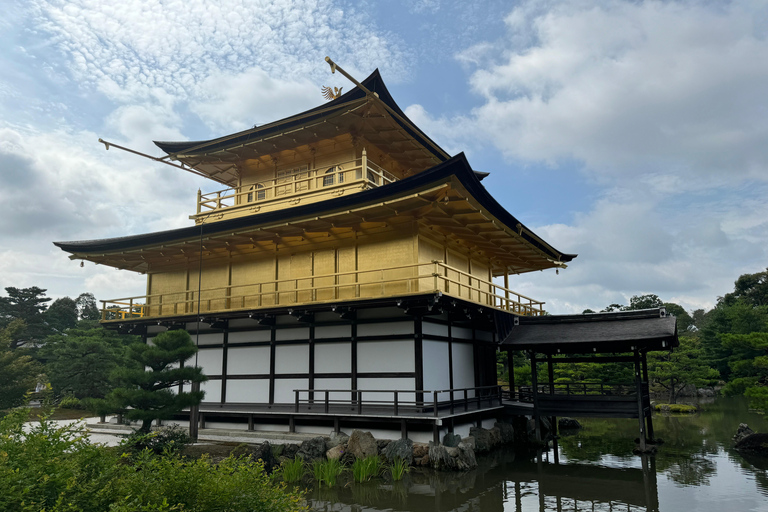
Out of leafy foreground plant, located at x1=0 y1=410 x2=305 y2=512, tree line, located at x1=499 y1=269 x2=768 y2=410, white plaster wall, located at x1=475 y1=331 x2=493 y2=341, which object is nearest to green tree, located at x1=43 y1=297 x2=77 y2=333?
tree line, located at x1=499 y1=269 x2=768 y2=410

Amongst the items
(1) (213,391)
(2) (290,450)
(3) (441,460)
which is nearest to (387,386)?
(3) (441,460)

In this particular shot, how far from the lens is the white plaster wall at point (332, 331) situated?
16438 millimetres

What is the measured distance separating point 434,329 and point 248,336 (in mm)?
6997

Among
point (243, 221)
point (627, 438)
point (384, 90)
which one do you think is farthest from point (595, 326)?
point (243, 221)

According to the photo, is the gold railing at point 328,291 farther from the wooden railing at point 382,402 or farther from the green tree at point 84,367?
the green tree at point 84,367

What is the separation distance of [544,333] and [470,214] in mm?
5301

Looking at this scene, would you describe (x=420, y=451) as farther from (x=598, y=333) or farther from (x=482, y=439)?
(x=598, y=333)

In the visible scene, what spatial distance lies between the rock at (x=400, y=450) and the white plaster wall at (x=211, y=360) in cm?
806

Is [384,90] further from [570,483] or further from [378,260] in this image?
[570,483]

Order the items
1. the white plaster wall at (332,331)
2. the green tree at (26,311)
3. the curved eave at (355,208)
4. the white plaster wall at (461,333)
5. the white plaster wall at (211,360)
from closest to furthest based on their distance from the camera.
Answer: the curved eave at (355,208), the white plaster wall at (332,331), the white plaster wall at (461,333), the white plaster wall at (211,360), the green tree at (26,311)

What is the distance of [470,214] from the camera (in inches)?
613

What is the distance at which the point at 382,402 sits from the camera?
50.0 feet

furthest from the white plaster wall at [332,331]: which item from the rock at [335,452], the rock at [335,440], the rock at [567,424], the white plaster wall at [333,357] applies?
the rock at [567,424]

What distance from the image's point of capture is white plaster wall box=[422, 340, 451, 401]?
15.3 m
